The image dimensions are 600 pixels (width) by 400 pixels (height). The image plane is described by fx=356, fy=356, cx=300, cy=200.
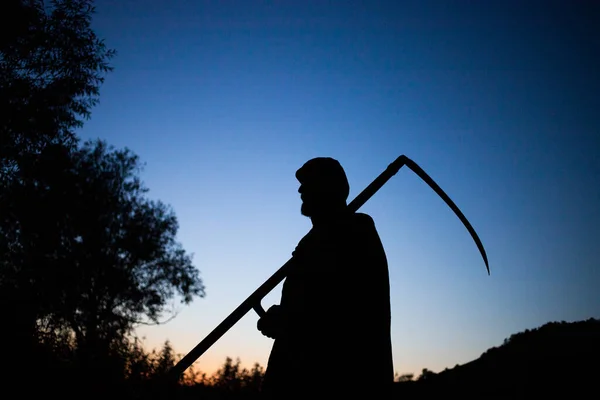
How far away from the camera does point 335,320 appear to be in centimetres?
246

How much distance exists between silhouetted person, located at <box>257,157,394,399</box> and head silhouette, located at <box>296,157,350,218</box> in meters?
0.23

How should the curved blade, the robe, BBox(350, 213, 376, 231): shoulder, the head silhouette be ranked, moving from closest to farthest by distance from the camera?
the robe
BBox(350, 213, 376, 231): shoulder
the head silhouette
the curved blade

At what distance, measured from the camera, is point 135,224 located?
19266 millimetres

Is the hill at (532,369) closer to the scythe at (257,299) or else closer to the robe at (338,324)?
the scythe at (257,299)

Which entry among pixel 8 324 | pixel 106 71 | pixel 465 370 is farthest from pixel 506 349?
pixel 106 71

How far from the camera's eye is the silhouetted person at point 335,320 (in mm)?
2344

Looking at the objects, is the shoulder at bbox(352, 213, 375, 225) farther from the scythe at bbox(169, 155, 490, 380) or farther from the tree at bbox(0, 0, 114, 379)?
the tree at bbox(0, 0, 114, 379)

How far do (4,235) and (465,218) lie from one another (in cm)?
1508

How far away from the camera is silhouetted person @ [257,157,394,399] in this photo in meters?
2.34

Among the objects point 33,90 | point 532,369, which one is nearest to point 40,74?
point 33,90

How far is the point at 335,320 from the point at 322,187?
1.10 m

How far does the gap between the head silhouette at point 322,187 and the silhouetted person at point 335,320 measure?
23cm

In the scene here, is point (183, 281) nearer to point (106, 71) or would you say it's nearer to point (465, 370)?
point (106, 71)

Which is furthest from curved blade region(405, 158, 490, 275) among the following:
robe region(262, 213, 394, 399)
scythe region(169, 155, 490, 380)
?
robe region(262, 213, 394, 399)
